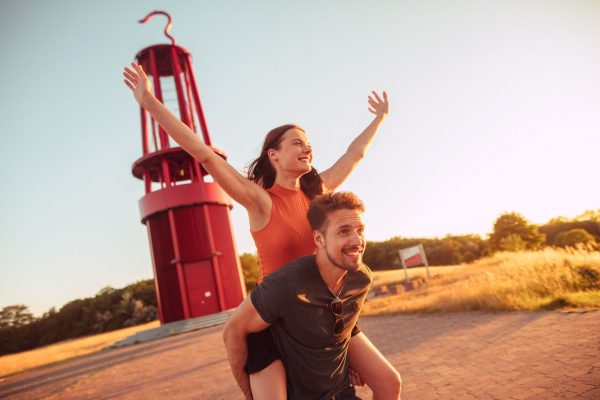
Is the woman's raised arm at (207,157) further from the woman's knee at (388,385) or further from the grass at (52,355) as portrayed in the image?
the grass at (52,355)

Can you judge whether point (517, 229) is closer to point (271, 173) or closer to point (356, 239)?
point (271, 173)

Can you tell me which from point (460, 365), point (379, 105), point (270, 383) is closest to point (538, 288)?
point (460, 365)

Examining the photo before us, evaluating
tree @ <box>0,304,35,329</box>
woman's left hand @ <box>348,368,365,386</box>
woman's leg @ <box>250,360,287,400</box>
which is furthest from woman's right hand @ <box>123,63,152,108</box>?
tree @ <box>0,304,35,329</box>

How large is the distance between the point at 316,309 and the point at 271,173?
50.5 inches

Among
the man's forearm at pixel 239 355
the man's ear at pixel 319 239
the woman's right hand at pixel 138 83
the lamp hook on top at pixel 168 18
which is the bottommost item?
the man's forearm at pixel 239 355

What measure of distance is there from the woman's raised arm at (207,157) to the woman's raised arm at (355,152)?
88 cm

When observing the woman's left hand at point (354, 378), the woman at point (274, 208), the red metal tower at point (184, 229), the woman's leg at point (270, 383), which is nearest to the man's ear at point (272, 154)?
the woman at point (274, 208)

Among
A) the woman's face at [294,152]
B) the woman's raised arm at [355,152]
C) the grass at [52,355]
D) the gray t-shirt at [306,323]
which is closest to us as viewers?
the gray t-shirt at [306,323]

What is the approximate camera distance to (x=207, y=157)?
2.64m

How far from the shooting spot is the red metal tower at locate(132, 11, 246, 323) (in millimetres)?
22406

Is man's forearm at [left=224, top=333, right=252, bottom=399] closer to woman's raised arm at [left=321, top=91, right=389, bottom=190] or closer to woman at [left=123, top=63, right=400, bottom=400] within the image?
woman at [left=123, top=63, right=400, bottom=400]

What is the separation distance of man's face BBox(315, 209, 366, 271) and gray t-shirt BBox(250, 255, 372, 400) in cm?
14

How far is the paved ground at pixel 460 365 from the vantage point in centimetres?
381

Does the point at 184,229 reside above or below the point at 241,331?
above
